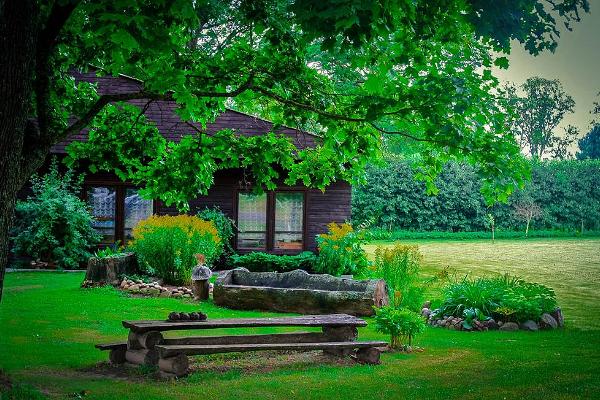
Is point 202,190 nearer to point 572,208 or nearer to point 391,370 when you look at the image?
point 391,370

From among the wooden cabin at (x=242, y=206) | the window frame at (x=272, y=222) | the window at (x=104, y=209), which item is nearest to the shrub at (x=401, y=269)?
the wooden cabin at (x=242, y=206)

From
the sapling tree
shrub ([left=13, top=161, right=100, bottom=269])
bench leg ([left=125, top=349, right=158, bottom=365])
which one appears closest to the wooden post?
bench leg ([left=125, top=349, right=158, bottom=365])

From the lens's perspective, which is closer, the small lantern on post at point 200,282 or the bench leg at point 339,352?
the bench leg at point 339,352

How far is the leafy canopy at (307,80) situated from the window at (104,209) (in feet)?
38.8

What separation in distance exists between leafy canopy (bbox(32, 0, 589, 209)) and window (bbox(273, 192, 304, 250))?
12.1 m

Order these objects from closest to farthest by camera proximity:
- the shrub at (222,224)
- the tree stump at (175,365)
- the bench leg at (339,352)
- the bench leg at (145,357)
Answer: the tree stump at (175,365)
the bench leg at (145,357)
the bench leg at (339,352)
the shrub at (222,224)

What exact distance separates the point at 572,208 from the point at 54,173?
30.3m

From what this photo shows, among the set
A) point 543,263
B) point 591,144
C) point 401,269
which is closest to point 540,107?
point 591,144

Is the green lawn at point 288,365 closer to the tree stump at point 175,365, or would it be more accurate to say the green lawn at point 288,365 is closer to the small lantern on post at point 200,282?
the tree stump at point 175,365

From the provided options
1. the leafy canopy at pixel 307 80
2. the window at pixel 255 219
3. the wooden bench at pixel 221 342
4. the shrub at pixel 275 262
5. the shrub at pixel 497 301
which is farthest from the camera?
the window at pixel 255 219

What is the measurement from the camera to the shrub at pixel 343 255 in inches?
719

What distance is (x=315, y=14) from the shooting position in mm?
5699

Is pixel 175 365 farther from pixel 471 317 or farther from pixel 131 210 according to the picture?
pixel 131 210

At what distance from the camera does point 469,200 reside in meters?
39.2
